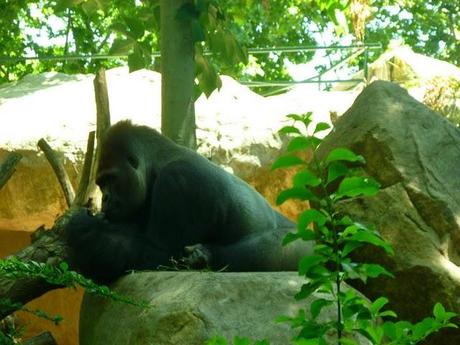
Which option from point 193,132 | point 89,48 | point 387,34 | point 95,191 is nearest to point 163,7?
point 193,132

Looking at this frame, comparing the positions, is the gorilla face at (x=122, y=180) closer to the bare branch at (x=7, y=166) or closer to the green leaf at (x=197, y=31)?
the bare branch at (x=7, y=166)

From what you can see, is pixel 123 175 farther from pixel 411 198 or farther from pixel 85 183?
pixel 411 198

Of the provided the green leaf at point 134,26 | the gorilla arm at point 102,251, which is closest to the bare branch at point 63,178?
the gorilla arm at point 102,251

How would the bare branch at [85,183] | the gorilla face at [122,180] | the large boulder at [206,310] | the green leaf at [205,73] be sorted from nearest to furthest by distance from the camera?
1. the large boulder at [206,310]
2. the gorilla face at [122,180]
3. the bare branch at [85,183]
4. the green leaf at [205,73]

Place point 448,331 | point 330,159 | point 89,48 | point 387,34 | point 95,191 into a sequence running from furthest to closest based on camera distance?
point 387,34, point 89,48, point 95,191, point 448,331, point 330,159

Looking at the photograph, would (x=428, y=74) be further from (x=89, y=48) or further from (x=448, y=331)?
(x=448, y=331)

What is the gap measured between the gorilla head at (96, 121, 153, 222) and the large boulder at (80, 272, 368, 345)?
124cm

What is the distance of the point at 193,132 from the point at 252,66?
37.9ft

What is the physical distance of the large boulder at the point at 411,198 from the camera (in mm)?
4531

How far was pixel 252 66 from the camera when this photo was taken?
1717cm

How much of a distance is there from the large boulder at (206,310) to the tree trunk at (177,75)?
6.22ft

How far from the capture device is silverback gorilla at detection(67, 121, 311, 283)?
4676 mm

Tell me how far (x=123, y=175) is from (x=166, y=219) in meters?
0.49

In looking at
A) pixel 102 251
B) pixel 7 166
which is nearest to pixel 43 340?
pixel 102 251
